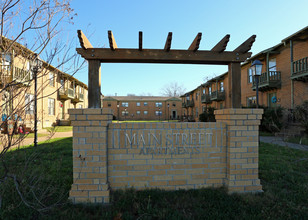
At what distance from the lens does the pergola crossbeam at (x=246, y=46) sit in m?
3.21

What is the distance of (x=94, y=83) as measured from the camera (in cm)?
315

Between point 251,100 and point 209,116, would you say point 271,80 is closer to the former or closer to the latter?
point 251,100

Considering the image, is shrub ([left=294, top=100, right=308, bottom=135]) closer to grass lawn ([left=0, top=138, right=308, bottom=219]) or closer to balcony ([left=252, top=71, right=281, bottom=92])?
grass lawn ([left=0, top=138, right=308, bottom=219])

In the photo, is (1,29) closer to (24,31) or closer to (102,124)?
(24,31)

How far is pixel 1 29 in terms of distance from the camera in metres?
2.00

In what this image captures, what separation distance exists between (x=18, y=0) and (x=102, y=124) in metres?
1.93

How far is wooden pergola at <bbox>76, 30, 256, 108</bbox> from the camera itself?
314 cm

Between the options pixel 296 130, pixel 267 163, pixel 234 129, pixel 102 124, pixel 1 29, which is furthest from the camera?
pixel 296 130

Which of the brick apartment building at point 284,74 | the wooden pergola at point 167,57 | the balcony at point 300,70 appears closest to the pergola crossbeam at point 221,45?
the wooden pergola at point 167,57

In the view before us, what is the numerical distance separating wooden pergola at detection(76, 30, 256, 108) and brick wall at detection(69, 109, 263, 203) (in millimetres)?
461

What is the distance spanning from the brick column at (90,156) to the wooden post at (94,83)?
30 cm

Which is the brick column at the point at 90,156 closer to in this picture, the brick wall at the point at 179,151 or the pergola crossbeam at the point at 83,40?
the brick wall at the point at 179,151

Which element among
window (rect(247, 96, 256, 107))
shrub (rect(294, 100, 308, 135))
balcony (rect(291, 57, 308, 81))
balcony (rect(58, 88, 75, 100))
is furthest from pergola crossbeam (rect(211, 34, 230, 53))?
balcony (rect(58, 88, 75, 100))

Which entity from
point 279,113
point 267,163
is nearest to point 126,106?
point 279,113
